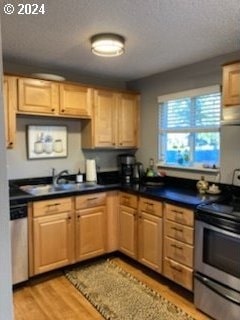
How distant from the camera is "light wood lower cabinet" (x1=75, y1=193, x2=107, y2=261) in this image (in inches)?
120

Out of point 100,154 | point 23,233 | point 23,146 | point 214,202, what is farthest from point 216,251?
point 23,146

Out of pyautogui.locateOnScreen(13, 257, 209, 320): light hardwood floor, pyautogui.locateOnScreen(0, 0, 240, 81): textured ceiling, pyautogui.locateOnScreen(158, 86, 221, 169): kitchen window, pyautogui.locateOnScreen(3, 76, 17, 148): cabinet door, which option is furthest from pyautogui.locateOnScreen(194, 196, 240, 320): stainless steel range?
pyautogui.locateOnScreen(3, 76, 17, 148): cabinet door

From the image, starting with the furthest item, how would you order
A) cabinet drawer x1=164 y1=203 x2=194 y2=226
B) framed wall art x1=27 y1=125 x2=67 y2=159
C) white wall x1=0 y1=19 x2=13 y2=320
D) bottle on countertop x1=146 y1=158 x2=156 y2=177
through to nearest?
bottle on countertop x1=146 y1=158 x2=156 y2=177 < framed wall art x1=27 y1=125 x2=67 y2=159 < cabinet drawer x1=164 y1=203 x2=194 y2=226 < white wall x1=0 y1=19 x2=13 y2=320

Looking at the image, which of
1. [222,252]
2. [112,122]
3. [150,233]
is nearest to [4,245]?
[222,252]

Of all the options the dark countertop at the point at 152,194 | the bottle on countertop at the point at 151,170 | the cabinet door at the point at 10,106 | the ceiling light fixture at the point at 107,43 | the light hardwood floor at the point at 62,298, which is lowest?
the light hardwood floor at the point at 62,298

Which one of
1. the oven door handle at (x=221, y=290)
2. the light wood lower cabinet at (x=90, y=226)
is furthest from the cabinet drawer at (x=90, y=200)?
the oven door handle at (x=221, y=290)

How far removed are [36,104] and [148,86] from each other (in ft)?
5.16

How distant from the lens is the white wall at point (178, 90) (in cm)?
283

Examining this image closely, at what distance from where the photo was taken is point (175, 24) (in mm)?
2057

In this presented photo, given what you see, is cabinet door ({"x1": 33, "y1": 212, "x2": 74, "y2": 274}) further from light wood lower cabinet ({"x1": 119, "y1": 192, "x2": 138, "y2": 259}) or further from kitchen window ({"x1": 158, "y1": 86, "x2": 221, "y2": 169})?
kitchen window ({"x1": 158, "y1": 86, "x2": 221, "y2": 169})

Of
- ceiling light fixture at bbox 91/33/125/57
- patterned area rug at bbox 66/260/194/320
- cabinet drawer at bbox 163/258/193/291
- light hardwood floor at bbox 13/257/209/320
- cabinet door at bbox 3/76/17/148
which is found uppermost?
ceiling light fixture at bbox 91/33/125/57

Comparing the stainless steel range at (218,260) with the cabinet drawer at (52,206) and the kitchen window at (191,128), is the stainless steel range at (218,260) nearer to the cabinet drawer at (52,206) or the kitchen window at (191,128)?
the kitchen window at (191,128)

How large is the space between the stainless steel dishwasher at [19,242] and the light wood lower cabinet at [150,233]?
1.22 metres

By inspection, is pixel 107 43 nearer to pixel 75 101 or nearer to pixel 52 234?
pixel 75 101
